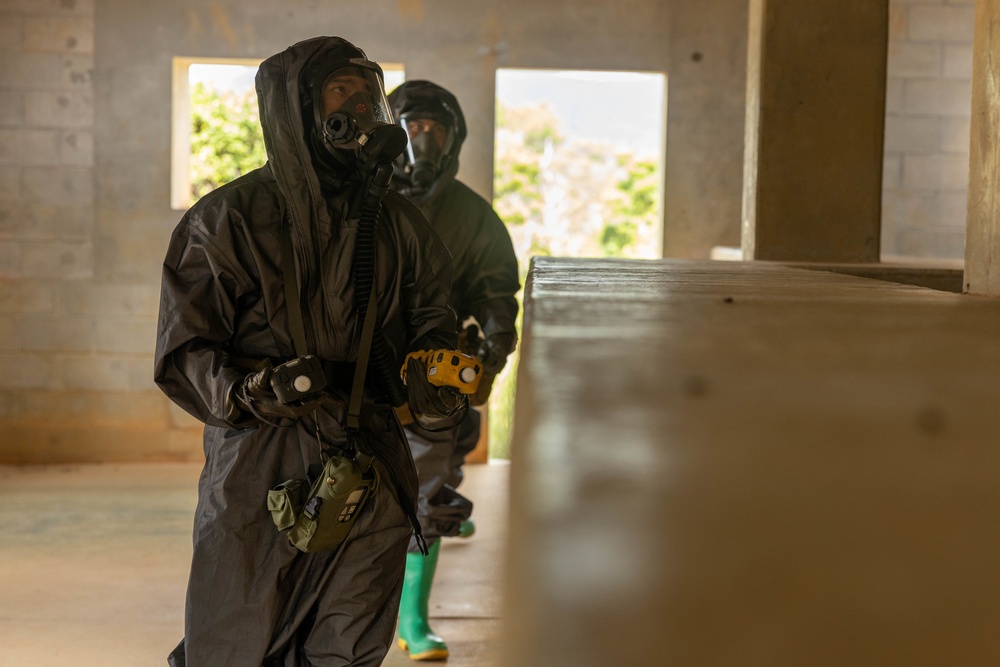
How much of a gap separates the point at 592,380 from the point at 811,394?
0.14 metres

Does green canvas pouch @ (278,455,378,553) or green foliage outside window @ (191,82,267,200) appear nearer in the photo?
green canvas pouch @ (278,455,378,553)

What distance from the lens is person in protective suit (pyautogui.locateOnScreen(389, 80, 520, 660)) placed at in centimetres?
329

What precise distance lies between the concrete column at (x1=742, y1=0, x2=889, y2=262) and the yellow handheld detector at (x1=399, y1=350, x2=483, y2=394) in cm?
187

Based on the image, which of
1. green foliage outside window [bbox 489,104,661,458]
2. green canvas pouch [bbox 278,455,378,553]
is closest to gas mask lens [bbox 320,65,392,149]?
green canvas pouch [bbox 278,455,378,553]

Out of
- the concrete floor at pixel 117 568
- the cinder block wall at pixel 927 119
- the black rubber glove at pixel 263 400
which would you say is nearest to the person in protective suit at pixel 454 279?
the concrete floor at pixel 117 568

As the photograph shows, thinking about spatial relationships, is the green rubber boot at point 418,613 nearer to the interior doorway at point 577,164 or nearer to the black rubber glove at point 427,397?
the black rubber glove at point 427,397

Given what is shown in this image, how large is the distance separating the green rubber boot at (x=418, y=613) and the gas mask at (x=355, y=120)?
5.16 ft

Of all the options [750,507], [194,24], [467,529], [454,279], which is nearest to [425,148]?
[454,279]

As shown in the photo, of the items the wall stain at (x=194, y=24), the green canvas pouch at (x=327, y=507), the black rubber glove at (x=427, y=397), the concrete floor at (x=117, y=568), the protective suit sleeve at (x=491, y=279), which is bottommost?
the concrete floor at (x=117, y=568)

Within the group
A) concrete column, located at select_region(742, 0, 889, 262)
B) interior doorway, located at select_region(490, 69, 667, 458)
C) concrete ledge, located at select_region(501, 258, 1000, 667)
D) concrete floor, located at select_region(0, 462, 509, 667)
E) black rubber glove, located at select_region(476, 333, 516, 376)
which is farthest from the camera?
interior doorway, located at select_region(490, 69, 667, 458)

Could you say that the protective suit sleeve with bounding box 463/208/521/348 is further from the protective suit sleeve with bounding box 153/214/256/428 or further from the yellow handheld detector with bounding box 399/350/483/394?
the protective suit sleeve with bounding box 153/214/256/428

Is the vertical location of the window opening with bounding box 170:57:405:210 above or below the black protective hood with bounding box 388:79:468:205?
above

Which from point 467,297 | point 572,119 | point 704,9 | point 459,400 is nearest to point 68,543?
point 467,297

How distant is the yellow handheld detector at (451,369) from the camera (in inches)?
83.9
